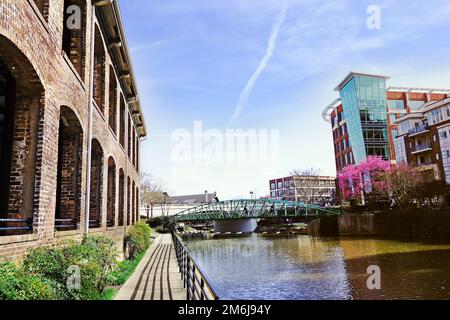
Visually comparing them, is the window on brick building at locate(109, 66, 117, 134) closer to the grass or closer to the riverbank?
the grass

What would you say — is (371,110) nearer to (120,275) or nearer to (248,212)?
(248,212)

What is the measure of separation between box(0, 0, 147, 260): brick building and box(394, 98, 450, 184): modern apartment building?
35.4 m

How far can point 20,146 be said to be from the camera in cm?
555

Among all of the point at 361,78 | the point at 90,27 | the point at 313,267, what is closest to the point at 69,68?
the point at 90,27

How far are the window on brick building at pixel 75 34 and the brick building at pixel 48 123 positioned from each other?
0.02 metres

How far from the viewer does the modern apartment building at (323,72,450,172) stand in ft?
162

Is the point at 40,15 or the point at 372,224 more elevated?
the point at 40,15

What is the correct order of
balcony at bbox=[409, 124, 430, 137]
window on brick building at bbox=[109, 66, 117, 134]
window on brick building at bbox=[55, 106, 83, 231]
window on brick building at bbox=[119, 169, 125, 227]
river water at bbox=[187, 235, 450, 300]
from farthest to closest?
balcony at bbox=[409, 124, 430, 137], window on brick building at bbox=[119, 169, 125, 227], window on brick building at bbox=[109, 66, 117, 134], river water at bbox=[187, 235, 450, 300], window on brick building at bbox=[55, 106, 83, 231]

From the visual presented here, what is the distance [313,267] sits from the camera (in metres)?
16.8

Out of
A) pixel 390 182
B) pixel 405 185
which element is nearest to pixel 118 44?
pixel 405 185

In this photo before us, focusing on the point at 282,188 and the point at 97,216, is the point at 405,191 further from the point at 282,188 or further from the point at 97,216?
the point at 282,188

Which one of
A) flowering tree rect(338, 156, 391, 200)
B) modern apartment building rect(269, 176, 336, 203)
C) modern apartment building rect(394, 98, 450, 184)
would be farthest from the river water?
modern apartment building rect(269, 176, 336, 203)

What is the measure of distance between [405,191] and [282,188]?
267 ft

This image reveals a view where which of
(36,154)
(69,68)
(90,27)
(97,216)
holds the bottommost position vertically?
(97,216)
